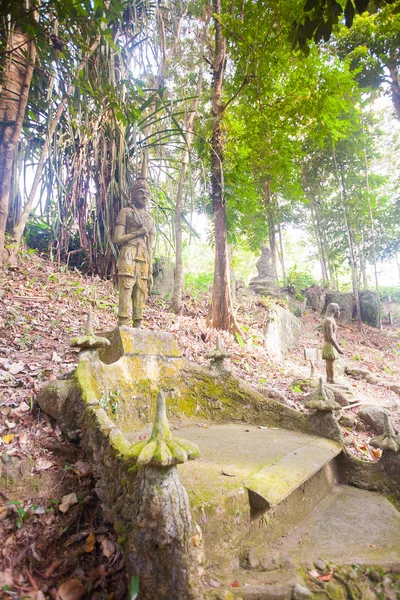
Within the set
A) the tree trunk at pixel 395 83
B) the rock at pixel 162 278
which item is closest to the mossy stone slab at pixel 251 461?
the rock at pixel 162 278

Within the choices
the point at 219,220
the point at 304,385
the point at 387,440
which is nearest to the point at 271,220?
the point at 219,220

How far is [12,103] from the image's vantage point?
16.3 feet

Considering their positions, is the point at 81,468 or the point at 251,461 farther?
the point at 251,461

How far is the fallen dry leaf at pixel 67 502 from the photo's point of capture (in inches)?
86.0

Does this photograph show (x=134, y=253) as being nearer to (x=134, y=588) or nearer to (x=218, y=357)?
(x=218, y=357)

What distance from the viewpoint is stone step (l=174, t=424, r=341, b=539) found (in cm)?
206

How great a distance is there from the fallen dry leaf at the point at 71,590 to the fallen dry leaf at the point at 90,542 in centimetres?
18

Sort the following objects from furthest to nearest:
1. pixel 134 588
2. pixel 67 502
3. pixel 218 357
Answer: pixel 218 357
pixel 67 502
pixel 134 588

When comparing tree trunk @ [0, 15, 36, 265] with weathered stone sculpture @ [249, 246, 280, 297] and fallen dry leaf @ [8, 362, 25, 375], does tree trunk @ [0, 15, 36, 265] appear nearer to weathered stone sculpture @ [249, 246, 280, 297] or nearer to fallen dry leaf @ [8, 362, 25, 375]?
fallen dry leaf @ [8, 362, 25, 375]

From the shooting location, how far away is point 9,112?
4930mm

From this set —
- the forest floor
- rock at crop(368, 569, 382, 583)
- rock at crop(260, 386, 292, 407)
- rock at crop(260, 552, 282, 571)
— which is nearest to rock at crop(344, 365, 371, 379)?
the forest floor

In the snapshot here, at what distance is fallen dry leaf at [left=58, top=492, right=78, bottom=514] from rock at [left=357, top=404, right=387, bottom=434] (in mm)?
4464

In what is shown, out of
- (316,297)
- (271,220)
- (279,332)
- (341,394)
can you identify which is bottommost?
(341,394)

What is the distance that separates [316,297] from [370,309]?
8.00 feet
